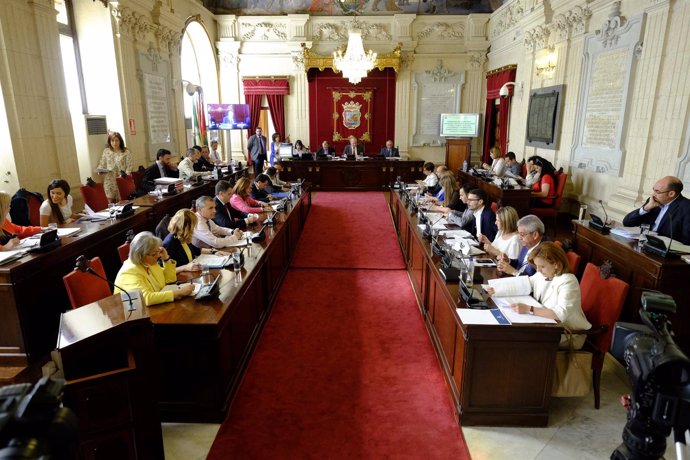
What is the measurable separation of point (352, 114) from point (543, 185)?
6.98 meters

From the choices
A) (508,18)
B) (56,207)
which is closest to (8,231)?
(56,207)

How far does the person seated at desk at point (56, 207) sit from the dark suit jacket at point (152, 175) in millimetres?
2016

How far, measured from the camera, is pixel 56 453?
97 cm

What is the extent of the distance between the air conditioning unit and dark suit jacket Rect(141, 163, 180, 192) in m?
0.97

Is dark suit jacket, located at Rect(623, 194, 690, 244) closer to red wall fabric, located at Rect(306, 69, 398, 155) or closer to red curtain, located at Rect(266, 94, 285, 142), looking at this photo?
red wall fabric, located at Rect(306, 69, 398, 155)

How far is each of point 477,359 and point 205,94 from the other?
1214cm

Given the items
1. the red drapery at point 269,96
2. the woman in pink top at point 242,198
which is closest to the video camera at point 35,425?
the woman in pink top at point 242,198

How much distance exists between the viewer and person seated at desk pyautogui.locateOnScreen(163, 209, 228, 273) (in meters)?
3.40

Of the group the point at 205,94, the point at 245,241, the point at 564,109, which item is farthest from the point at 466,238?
the point at 205,94

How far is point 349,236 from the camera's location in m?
7.29

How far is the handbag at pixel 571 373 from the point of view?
8.79 feet

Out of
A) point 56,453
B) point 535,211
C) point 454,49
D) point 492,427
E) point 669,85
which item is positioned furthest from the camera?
point 454,49

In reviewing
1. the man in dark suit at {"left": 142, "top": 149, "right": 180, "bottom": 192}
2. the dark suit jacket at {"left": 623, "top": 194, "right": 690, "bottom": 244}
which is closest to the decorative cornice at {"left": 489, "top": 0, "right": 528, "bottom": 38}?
the dark suit jacket at {"left": 623, "top": 194, "right": 690, "bottom": 244}

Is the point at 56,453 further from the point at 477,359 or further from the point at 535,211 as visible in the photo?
the point at 535,211
